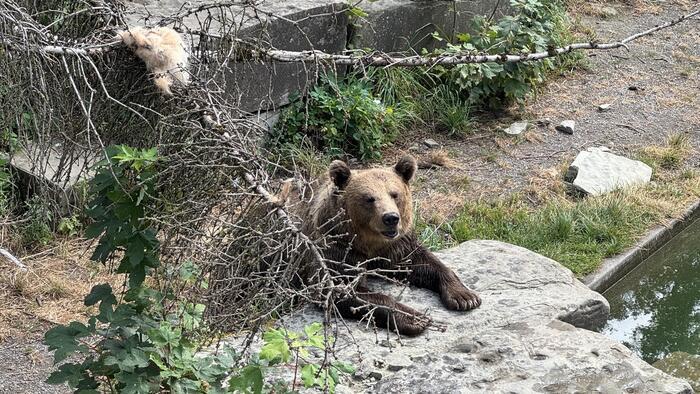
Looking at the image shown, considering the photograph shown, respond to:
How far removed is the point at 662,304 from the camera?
7.39 m

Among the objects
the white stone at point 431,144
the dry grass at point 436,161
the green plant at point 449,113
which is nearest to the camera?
the dry grass at point 436,161

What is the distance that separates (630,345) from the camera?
22.5 ft

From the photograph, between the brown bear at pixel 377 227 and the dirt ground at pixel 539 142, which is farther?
the dirt ground at pixel 539 142

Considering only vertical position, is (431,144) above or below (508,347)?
above

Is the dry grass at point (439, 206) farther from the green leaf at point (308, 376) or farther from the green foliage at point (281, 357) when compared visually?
the green leaf at point (308, 376)

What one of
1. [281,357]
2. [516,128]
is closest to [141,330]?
[281,357]

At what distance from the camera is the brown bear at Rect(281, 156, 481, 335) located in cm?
566

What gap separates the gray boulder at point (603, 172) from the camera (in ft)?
27.3

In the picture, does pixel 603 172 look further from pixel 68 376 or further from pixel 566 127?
pixel 68 376

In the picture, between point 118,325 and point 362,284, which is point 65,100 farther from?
point 362,284

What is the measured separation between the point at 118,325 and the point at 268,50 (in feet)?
4.21

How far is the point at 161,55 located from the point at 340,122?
16.4 ft

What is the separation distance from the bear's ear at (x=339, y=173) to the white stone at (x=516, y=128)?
3884 millimetres

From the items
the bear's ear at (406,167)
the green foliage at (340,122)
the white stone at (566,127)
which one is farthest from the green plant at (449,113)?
the bear's ear at (406,167)
